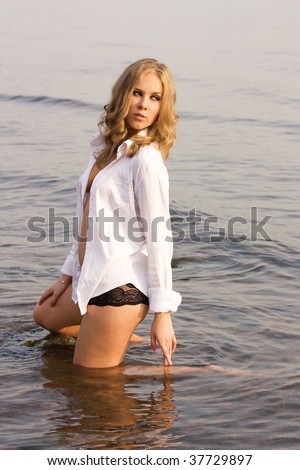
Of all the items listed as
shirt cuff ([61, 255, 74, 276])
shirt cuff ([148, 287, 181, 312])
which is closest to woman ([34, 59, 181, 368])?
shirt cuff ([148, 287, 181, 312])

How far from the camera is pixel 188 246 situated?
8328 mm

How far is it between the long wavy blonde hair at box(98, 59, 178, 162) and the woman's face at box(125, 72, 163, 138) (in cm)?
2

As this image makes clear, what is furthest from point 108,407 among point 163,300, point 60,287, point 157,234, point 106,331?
point 157,234

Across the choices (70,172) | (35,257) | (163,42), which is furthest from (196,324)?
(163,42)

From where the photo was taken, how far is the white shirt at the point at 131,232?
188 inches

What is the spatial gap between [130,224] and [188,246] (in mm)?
3455

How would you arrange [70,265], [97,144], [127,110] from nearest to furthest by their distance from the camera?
[127,110], [97,144], [70,265]

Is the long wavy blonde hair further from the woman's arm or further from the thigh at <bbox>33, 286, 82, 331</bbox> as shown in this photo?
the thigh at <bbox>33, 286, 82, 331</bbox>

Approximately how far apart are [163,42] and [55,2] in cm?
1170

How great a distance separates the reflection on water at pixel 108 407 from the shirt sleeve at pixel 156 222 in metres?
0.60

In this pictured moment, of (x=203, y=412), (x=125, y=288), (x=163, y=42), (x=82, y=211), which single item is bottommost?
(x=203, y=412)

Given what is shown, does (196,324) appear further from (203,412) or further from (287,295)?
(203,412)

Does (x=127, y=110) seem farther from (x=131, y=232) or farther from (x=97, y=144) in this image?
(x=131, y=232)

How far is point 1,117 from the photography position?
48.2ft
